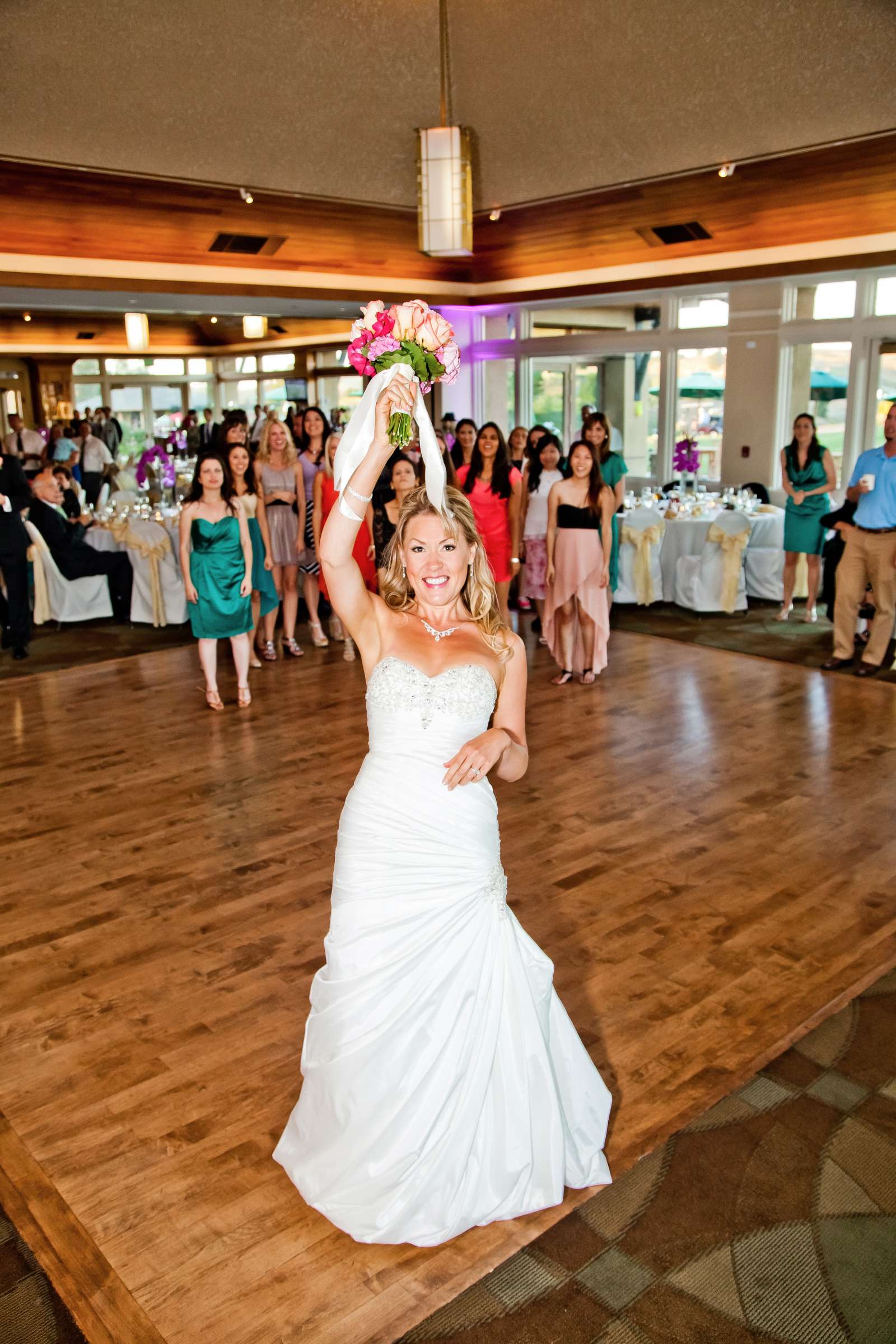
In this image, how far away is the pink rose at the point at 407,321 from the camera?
2.39 meters

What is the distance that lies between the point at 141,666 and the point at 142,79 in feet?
13.8

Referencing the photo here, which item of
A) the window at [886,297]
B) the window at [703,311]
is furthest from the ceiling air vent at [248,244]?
the window at [886,297]

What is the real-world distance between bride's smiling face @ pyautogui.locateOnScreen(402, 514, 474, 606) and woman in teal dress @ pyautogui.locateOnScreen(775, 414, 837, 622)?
6672mm

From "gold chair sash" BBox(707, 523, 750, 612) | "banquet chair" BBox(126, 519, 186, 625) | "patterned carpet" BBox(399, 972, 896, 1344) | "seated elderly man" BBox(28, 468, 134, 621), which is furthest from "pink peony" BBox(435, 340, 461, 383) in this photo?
"seated elderly man" BBox(28, 468, 134, 621)

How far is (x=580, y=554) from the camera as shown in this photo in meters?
6.98

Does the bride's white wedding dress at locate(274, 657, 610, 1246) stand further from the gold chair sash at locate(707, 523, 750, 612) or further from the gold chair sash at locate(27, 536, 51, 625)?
the gold chair sash at locate(27, 536, 51, 625)

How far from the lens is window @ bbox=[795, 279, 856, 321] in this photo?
34.7 ft

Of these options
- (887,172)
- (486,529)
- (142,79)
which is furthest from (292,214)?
(887,172)

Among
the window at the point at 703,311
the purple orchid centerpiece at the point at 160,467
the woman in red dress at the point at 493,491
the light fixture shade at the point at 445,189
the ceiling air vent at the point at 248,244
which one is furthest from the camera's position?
the window at the point at 703,311

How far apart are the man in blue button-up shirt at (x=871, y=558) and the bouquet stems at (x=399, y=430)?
5573 millimetres

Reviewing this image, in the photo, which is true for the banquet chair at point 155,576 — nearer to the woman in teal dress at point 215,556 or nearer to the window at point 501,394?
the woman in teal dress at point 215,556

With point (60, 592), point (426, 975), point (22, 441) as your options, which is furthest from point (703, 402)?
point (426, 975)

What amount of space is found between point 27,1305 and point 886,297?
1070 cm

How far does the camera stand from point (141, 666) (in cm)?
798
